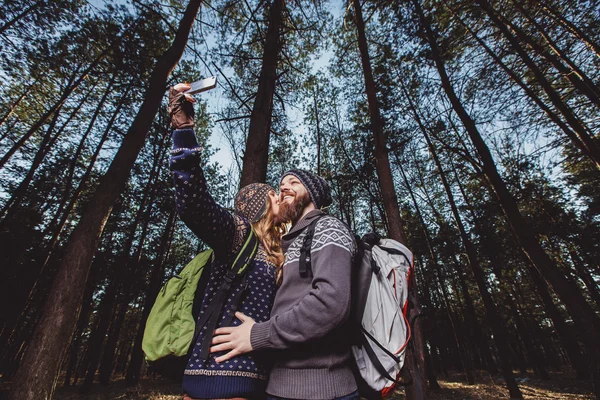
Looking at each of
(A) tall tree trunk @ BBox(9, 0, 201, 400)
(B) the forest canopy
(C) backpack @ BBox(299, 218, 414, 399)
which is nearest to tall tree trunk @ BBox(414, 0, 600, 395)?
(B) the forest canopy

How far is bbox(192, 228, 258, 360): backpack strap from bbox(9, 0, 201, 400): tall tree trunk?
11.1ft

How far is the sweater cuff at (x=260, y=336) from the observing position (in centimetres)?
115

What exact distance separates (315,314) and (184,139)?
106 cm

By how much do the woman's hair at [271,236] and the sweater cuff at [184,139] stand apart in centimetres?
67

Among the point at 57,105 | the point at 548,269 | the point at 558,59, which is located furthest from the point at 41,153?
the point at 558,59

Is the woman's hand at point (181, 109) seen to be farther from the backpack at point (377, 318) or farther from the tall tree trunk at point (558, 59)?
the tall tree trunk at point (558, 59)

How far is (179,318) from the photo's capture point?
1352 mm

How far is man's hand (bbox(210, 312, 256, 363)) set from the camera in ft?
3.86

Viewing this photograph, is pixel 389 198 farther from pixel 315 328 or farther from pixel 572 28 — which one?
pixel 572 28

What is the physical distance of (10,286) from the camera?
14555 mm

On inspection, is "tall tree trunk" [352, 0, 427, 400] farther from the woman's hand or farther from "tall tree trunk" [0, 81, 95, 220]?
"tall tree trunk" [0, 81, 95, 220]

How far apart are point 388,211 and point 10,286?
2139 centimetres

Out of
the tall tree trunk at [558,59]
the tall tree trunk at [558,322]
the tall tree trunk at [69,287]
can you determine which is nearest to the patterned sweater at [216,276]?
the tall tree trunk at [69,287]

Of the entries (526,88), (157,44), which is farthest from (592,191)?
(157,44)
